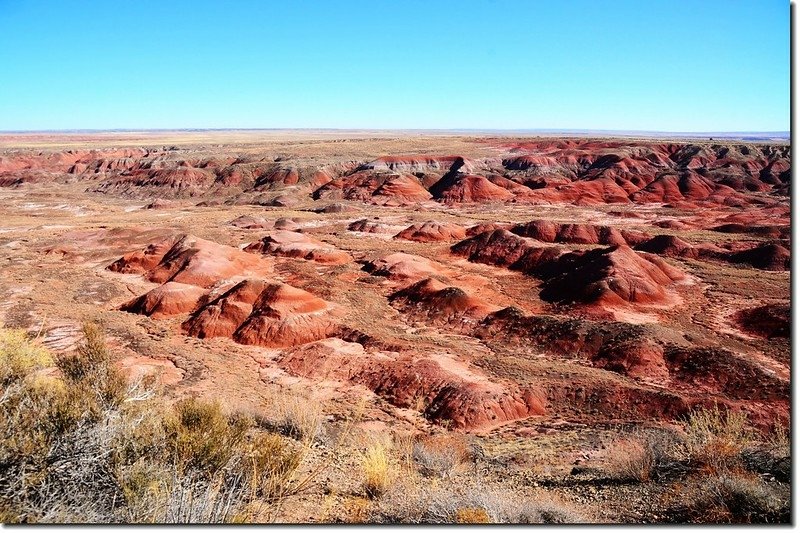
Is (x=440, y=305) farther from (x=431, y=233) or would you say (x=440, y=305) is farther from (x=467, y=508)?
(x=431, y=233)

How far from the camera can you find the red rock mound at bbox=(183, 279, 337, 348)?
896 inches

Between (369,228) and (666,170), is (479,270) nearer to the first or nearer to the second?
(369,228)

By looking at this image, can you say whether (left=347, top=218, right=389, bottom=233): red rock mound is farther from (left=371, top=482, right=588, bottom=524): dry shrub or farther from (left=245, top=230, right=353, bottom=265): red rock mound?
(left=371, top=482, right=588, bottom=524): dry shrub

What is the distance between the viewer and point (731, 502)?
260 inches

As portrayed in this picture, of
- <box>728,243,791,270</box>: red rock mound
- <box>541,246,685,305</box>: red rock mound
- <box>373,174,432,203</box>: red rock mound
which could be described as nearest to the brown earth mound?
<box>541,246,685,305</box>: red rock mound

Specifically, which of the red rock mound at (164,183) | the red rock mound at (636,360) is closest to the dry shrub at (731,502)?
the red rock mound at (636,360)

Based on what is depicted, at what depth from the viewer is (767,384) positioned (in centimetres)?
1697

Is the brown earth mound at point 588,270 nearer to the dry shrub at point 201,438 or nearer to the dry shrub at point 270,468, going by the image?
the dry shrub at point 270,468

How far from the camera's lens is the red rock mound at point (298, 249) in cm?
3716

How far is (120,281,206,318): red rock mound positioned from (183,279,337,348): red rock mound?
1322 millimetres

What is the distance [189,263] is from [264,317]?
11.7 meters

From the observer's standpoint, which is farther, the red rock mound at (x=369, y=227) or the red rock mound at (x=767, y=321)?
the red rock mound at (x=369, y=227)

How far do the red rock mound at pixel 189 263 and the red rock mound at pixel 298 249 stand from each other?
2.57m

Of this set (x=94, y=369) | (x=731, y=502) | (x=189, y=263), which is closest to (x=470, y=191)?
(x=189, y=263)
